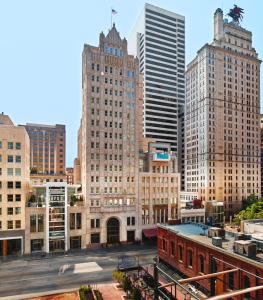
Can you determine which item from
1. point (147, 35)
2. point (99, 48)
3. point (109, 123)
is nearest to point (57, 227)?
point (109, 123)

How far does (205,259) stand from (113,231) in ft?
136

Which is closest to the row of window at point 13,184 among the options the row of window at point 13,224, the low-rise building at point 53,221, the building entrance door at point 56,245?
the low-rise building at point 53,221

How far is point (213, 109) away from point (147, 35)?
79432 millimetres

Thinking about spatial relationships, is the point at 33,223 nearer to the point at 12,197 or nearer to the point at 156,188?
the point at 12,197

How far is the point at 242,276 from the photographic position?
1181 inches

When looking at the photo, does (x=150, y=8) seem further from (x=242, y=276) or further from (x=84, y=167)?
(x=242, y=276)

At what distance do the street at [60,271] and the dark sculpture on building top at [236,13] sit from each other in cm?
13744

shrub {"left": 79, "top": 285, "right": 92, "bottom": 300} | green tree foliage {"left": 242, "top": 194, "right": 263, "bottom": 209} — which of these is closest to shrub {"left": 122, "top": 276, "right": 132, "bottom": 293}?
shrub {"left": 79, "top": 285, "right": 92, "bottom": 300}

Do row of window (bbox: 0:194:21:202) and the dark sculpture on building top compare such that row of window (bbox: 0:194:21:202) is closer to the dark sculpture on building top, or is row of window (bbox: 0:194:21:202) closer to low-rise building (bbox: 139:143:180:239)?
low-rise building (bbox: 139:143:180:239)

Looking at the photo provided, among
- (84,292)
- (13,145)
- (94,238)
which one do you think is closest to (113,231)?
(94,238)

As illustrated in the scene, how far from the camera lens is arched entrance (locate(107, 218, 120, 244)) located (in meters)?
73.8

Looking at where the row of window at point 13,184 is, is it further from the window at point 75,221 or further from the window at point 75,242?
the window at point 75,242

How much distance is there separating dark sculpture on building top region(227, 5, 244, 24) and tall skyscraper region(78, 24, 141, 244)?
93.7 m

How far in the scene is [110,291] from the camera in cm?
4122
